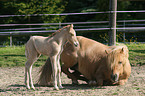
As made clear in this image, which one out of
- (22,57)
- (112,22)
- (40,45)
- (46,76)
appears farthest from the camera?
(22,57)

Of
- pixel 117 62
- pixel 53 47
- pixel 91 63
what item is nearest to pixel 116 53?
pixel 117 62

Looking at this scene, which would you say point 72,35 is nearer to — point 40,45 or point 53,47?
point 53,47

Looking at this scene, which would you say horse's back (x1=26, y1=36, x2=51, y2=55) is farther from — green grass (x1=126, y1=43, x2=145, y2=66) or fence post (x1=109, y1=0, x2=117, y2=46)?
green grass (x1=126, y1=43, x2=145, y2=66)

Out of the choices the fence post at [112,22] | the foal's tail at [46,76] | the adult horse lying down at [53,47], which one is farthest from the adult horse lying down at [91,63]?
the fence post at [112,22]

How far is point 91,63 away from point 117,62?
69 cm

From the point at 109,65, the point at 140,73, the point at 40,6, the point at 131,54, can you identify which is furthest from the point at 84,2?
the point at 109,65

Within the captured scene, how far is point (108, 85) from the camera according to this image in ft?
17.1

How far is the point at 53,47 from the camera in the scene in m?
4.47

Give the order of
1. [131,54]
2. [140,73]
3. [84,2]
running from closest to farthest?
[140,73] < [131,54] < [84,2]

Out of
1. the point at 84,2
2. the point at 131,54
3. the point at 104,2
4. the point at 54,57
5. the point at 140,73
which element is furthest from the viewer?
the point at 84,2

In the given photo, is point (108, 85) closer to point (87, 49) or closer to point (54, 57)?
point (87, 49)

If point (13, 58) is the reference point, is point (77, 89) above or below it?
above

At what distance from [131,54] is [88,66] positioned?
12.2 feet

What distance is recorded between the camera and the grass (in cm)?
809
